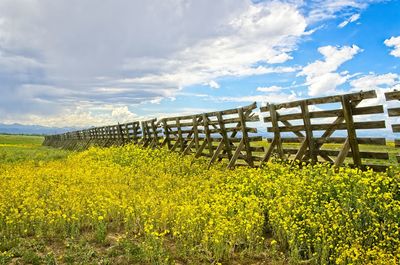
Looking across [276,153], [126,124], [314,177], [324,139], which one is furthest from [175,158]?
[126,124]

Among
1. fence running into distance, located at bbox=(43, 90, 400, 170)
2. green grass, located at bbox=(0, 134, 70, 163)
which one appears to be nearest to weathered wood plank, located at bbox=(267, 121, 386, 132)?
fence running into distance, located at bbox=(43, 90, 400, 170)

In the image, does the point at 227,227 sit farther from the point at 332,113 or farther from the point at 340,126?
the point at 332,113

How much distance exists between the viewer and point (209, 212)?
7.91 metres

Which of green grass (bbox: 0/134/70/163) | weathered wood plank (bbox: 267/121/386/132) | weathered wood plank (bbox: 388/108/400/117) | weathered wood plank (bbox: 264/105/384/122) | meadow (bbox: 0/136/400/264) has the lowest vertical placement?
meadow (bbox: 0/136/400/264)

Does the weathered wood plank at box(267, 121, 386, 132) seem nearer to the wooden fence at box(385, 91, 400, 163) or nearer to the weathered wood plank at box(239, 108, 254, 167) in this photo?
the wooden fence at box(385, 91, 400, 163)

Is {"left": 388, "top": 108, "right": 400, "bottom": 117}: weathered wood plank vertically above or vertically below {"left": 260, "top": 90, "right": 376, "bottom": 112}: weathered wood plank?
below

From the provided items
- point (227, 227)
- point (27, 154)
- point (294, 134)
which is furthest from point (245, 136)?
point (27, 154)

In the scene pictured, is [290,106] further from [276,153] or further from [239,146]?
[239,146]

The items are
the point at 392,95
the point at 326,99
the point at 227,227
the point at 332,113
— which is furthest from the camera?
the point at 326,99

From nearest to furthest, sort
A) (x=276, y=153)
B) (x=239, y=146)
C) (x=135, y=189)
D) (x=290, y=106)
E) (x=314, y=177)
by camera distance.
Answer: (x=314, y=177) → (x=135, y=189) → (x=290, y=106) → (x=276, y=153) → (x=239, y=146)

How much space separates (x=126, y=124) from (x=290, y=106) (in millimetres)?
22547

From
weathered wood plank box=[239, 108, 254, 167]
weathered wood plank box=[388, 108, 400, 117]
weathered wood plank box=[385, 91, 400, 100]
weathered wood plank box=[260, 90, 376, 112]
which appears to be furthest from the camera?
weathered wood plank box=[239, 108, 254, 167]

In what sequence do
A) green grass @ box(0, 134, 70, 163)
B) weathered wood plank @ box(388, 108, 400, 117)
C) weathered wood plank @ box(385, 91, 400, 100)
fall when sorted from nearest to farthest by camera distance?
weathered wood plank @ box(385, 91, 400, 100), weathered wood plank @ box(388, 108, 400, 117), green grass @ box(0, 134, 70, 163)

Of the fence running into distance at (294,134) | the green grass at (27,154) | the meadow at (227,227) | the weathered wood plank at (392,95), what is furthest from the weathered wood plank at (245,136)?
the green grass at (27,154)
